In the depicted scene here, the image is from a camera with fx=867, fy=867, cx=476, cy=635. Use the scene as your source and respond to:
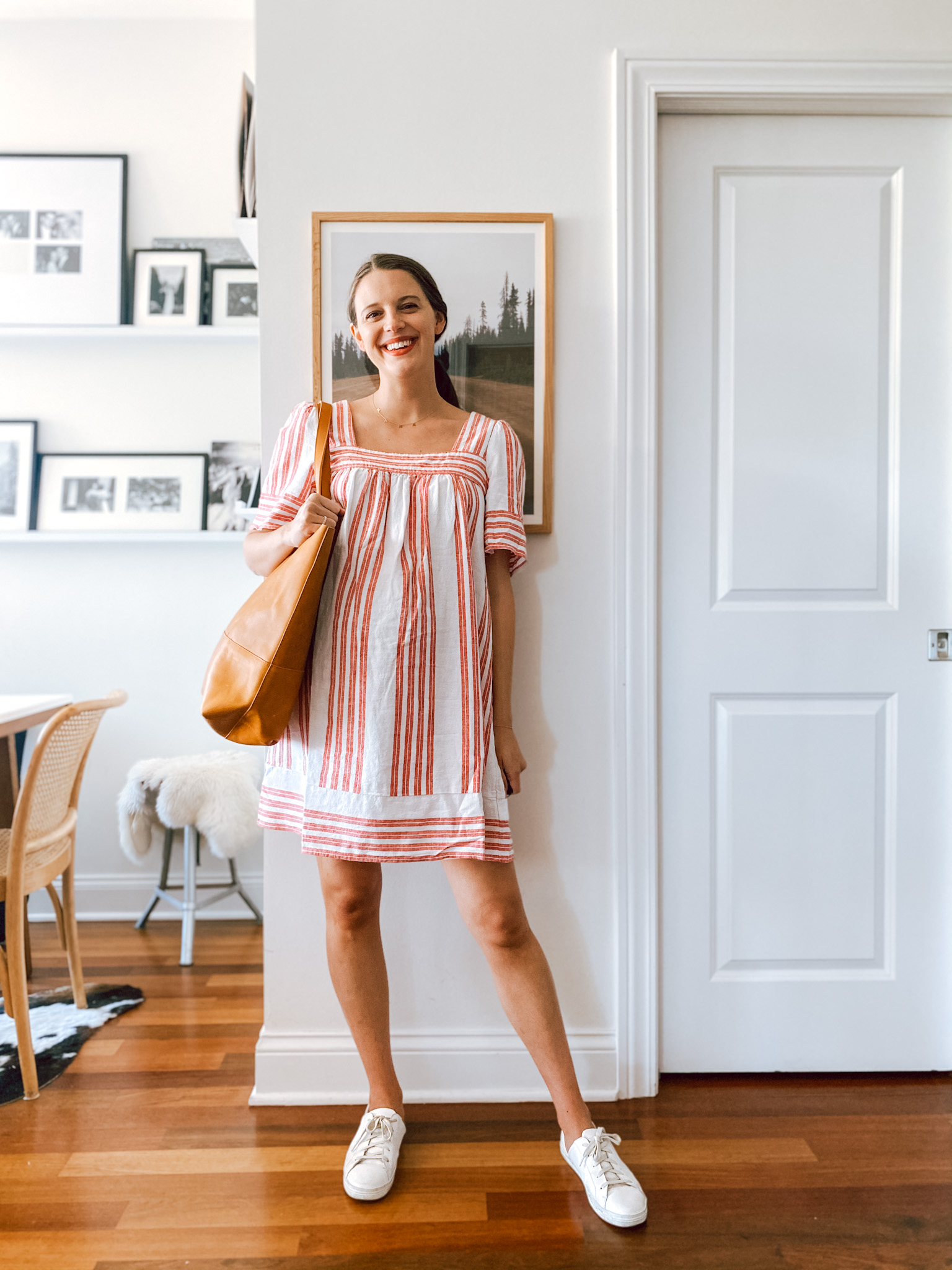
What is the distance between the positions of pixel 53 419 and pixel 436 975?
7.14 ft

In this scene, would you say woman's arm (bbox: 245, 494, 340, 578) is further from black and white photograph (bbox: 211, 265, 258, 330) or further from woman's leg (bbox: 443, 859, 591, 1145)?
black and white photograph (bbox: 211, 265, 258, 330)

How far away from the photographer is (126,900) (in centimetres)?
283

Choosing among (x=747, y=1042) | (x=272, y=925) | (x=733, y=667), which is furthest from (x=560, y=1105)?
(x=733, y=667)

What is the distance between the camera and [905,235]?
69.2 inches

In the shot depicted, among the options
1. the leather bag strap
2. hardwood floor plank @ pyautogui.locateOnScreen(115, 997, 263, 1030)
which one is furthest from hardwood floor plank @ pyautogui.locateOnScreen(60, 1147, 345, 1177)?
the leather bag strap

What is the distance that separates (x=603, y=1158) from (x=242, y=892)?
163cm

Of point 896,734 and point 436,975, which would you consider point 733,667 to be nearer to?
point 896,734

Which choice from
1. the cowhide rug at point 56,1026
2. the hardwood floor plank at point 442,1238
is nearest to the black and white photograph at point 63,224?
the cowhide rug at point 56,1026

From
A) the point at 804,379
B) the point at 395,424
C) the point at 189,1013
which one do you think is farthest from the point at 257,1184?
the point at 804,379

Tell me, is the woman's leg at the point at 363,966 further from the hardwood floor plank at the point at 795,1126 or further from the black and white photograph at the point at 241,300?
the black and white photograph at the point at 241,300

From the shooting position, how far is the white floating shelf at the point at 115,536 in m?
2.70

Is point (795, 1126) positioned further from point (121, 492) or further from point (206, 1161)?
point (121, 492)

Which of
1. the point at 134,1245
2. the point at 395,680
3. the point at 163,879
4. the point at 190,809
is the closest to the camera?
the point at 134,1245

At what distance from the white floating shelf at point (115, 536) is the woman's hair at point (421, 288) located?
4.03 feet
